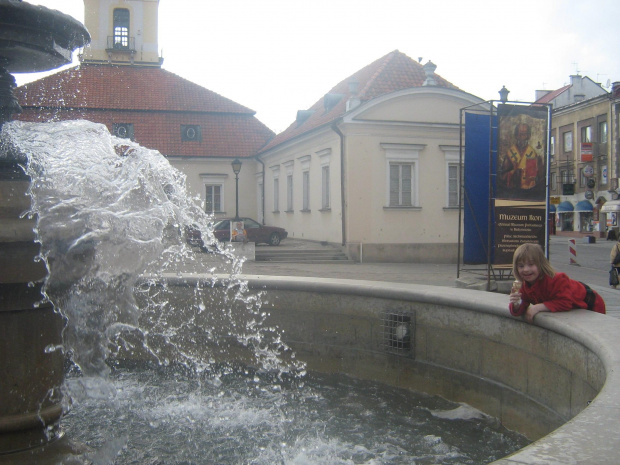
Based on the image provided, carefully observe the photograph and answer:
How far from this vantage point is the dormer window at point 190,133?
35562 mm

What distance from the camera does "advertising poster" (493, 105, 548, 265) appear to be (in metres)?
10.7

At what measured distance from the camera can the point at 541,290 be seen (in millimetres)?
5195

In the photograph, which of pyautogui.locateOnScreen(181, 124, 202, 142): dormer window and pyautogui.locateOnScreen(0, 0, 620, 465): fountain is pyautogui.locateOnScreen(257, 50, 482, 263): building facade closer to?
pyautogui.locateOnScreen(181, 124, 202, 142): dormer window

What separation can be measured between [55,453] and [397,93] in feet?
68.3

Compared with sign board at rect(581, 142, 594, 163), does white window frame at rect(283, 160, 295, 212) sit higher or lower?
lower

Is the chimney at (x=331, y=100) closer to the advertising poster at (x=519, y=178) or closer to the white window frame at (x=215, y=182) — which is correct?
the white window frame at (x=215, y=182)

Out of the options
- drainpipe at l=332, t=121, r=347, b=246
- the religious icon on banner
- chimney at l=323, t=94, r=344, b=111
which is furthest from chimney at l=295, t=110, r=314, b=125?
the religious icon on banner

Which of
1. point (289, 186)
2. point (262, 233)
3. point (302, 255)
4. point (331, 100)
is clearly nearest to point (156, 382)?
point (302, 255)

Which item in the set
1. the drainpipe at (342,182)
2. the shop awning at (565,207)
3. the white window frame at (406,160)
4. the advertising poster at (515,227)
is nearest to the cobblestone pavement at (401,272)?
the advertising poster at (515,227)

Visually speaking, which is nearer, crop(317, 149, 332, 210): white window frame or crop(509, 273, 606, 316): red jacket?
crop(509, 273, 606, 316): red jacket

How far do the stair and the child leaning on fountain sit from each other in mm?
17198

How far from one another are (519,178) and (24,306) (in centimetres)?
857

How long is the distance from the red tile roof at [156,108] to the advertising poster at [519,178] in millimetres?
25817

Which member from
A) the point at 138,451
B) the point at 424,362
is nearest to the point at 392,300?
the point at 424,362
